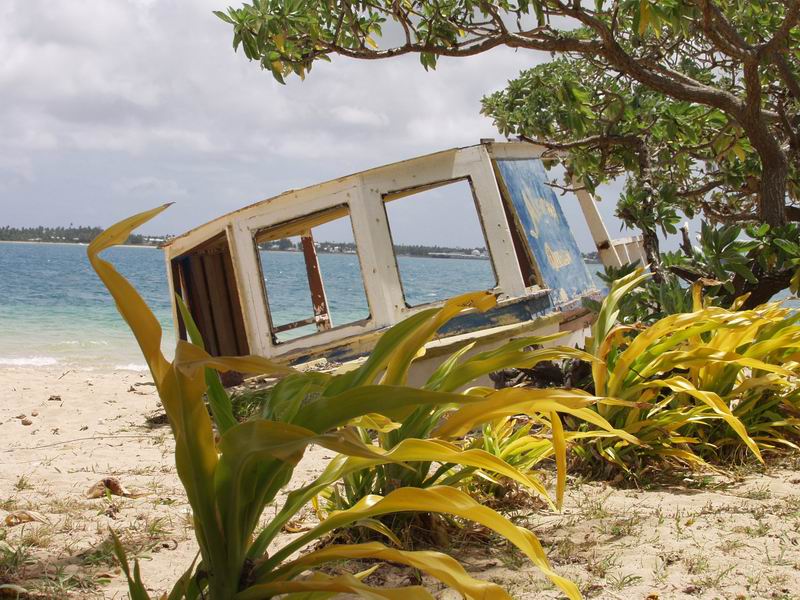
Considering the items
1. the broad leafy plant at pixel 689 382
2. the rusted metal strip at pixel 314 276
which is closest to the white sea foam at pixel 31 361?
the rusted metal strip at pixel 314 276

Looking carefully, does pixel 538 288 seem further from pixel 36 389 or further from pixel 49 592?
pixel 36 389

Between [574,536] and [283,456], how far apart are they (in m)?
1.49

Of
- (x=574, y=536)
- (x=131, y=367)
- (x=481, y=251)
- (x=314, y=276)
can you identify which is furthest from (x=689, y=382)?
(x=131, y=367)

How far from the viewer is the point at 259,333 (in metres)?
6.48

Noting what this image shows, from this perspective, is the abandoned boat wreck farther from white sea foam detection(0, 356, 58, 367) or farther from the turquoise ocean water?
white sea foam detection(0, 356, 58, 367)

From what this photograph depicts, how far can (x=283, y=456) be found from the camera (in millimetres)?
1473

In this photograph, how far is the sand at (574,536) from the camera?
2223mm

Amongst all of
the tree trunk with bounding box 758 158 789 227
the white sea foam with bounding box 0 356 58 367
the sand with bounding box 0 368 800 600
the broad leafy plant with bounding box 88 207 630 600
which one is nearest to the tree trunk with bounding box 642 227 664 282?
the tree trunk with bounding box 758 158 789 227

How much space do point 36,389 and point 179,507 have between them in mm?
6059

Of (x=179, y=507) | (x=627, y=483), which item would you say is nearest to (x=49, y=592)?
(x=179, y=507)

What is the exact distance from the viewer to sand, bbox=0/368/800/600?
222 centimetres

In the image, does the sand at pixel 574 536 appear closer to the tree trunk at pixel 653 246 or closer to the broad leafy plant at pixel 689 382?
the broad leafy plant at pixel 689 382

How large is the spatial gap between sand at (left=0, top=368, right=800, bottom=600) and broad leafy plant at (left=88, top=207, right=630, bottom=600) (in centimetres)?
50

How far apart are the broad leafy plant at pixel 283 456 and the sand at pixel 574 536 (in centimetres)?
50
